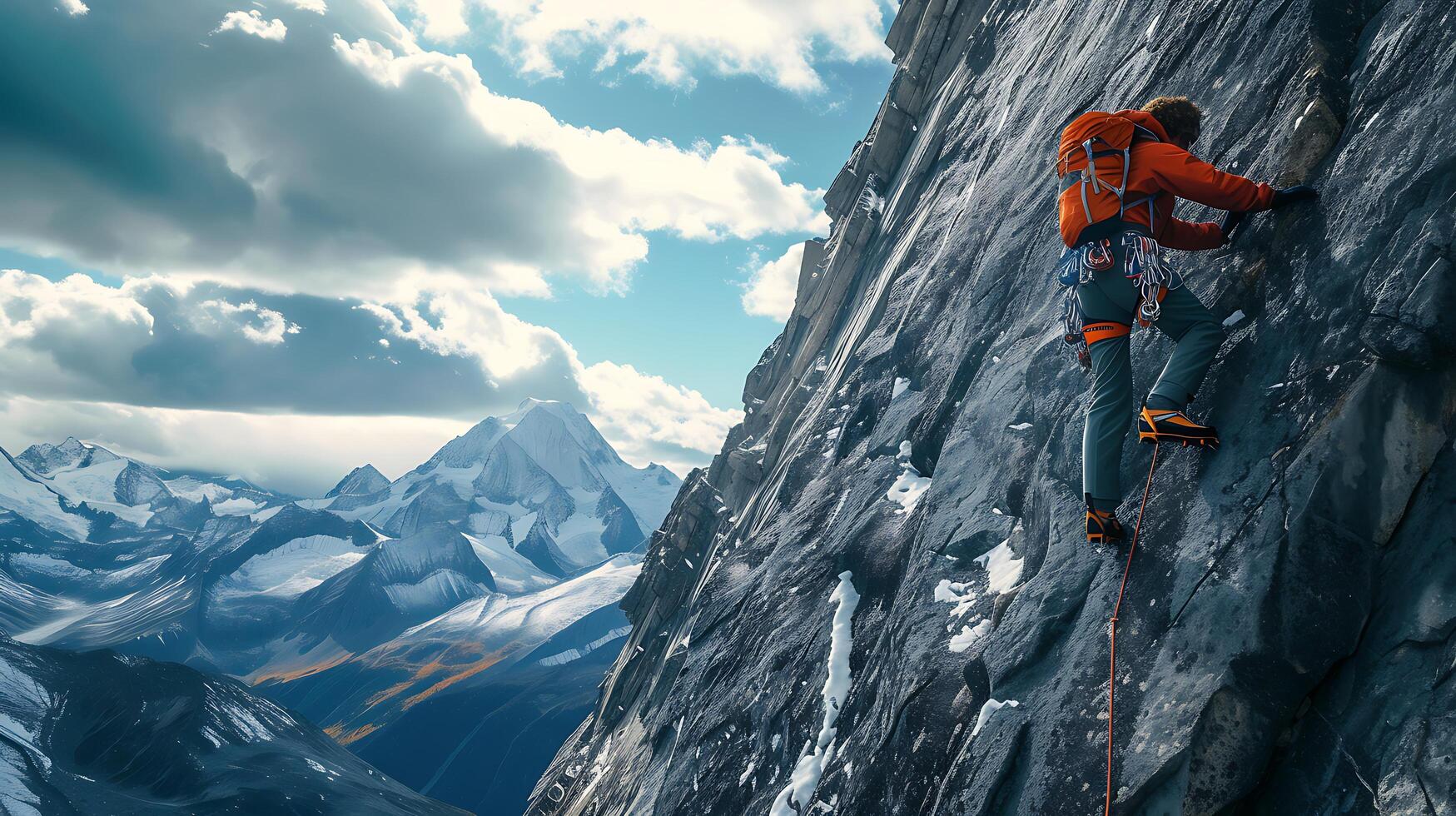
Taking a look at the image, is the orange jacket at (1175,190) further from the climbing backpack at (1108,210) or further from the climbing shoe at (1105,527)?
the climbing shoe at (1105,527)

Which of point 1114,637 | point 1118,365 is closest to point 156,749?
point 1114,637

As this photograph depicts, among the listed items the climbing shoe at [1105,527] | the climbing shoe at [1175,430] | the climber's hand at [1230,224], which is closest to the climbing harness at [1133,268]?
the climber's hand at [1230,224]

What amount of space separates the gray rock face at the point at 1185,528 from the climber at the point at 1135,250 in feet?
1.47

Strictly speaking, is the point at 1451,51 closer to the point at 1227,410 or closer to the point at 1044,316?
the point at 1227,410

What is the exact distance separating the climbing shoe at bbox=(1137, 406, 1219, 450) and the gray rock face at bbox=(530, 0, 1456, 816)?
24 centimetres

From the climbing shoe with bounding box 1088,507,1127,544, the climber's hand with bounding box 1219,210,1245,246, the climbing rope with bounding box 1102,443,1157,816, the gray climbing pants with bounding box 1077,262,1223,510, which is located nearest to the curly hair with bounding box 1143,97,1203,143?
the climber's hand with bounding box 1219,210,1245,246

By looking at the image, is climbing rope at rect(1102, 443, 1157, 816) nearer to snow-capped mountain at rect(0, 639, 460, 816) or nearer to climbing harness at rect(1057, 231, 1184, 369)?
climbing harness at rect(1057, 231, 1184, 369)

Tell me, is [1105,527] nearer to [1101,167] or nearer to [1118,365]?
[1118,365]

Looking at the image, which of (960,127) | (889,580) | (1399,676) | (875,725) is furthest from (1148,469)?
(960,127)

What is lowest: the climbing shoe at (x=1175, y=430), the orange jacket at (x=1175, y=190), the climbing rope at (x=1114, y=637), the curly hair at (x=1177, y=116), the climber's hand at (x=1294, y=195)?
the climbing rope at (x=1114, y=637)

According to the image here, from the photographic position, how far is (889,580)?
12.5m

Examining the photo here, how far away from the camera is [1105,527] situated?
7148mm

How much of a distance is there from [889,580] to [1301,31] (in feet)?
28.9

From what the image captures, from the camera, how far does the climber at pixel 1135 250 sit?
6.86 m
